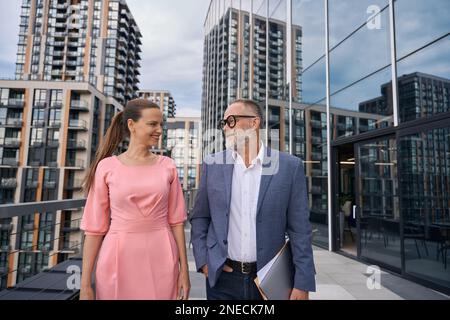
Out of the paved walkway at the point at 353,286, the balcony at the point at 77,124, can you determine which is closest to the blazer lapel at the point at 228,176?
the paved walkway at the point at 353,286

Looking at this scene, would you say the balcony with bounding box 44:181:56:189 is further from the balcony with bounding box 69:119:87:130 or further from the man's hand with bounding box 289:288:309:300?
the man's hand with bounding box 289:288:309:300

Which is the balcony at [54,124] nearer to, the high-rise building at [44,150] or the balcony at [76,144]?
the high-rise building at [44,150]

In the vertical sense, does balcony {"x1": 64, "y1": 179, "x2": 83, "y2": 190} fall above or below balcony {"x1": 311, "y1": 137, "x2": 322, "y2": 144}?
below

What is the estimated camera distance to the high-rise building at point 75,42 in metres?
65.6

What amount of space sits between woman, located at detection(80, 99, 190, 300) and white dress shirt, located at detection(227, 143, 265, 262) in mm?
327

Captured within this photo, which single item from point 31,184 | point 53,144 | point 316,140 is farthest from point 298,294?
point 31,184

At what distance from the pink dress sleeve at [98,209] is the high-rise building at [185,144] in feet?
277

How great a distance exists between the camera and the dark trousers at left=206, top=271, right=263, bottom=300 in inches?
64.9

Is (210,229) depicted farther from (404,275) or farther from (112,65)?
(112,65)

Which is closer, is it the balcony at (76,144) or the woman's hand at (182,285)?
the woman's hand at (182,285)

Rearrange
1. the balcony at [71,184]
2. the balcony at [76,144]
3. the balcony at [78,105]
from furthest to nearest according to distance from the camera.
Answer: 1. the balcony at [78,105]
2. the balcony at [76,144]
3. the balcony at [71,184]

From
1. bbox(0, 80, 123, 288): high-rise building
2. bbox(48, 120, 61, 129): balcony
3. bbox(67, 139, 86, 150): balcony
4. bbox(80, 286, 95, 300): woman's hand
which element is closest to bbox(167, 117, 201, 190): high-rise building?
bbox(67, 139, 86, 150): balcony
